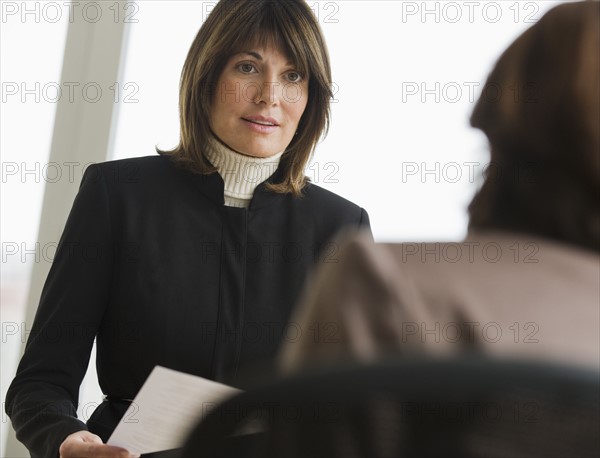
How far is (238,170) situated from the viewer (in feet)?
5.26

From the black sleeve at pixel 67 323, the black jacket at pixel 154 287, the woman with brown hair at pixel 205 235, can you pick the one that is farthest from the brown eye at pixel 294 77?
the black sleeve at pixel 67 323

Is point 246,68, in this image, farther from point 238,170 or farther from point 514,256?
point 514,256

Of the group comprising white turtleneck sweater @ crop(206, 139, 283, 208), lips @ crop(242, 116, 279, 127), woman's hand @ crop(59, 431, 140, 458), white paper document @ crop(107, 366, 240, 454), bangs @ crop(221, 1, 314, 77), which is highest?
bangs @ crop(221, 1, 314, 77)

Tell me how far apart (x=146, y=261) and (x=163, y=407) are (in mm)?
465

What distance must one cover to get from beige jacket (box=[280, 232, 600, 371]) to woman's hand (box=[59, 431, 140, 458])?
0.68 metres

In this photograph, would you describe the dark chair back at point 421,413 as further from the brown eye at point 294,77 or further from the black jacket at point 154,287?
the brown eye at point 294,77

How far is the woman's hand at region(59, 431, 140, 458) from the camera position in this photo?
1.11 m

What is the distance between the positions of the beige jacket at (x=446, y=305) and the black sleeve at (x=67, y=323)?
0.93 m

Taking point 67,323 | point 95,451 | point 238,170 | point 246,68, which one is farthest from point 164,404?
point 246,68

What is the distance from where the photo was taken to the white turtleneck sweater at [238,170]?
1603mm

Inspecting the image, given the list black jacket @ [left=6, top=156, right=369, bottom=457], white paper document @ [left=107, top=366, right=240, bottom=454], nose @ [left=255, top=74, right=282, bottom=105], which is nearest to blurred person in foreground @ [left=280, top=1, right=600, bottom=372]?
white paper document @ [left=107, top=366, right=240, bottom=454]

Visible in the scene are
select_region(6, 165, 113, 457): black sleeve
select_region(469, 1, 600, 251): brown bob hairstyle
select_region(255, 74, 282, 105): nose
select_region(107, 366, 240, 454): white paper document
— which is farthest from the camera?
select_region(255, 74, 282, 105): nose

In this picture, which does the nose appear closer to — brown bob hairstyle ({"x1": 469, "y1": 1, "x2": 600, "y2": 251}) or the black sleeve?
the black sleeve

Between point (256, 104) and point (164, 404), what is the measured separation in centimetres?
71
